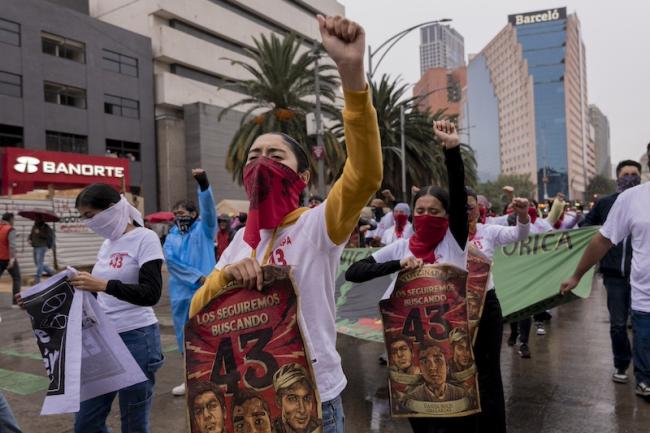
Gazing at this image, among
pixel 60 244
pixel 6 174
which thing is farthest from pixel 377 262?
pixel 6 174

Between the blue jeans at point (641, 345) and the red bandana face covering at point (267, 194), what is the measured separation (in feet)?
11.4

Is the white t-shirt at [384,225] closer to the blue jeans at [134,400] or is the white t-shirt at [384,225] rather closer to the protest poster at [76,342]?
the blue jeans at [134,400]

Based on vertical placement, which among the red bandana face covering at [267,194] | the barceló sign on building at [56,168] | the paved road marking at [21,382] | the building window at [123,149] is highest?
the building window at [123,149]

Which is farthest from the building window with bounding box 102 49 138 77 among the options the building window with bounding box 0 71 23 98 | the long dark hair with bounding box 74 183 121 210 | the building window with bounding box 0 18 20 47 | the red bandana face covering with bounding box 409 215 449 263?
the red bandana face covering with bounding box 409 215 449 263

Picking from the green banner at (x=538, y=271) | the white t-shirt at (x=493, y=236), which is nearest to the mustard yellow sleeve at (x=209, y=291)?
the white t-shirt at (x=493, y=236)

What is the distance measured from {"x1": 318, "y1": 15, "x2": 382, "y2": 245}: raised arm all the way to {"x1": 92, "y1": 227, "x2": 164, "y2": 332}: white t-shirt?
169cm

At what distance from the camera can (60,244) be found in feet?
54.6

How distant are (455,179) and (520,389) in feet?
9.52

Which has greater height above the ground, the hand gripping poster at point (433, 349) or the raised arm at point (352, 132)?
the raised arm at point (352, 132)

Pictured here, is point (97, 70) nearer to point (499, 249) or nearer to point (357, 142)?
point (499, 249)

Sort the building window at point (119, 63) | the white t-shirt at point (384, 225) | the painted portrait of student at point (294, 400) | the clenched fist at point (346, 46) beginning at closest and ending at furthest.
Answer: the clenched fist at point (346, 46) → the painted portrait of student at point (294, 400) → the white t-shirt at point (384, 225) → the building window at point (119, 63)

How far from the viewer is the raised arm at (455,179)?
2965mm

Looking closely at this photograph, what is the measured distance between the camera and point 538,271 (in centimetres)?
577

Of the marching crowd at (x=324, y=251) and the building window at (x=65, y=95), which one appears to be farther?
the building window at (x=65, y=95)
